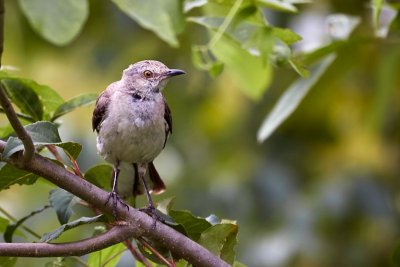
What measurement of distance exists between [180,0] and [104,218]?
2.44 feet

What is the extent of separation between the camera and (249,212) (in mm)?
6363

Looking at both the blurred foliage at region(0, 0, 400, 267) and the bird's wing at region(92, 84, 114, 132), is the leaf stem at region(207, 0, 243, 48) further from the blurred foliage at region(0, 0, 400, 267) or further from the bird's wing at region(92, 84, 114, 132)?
the blurred foliage at region(0, 0, 400, 267)

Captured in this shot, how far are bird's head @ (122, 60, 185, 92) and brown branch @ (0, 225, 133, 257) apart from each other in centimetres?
151

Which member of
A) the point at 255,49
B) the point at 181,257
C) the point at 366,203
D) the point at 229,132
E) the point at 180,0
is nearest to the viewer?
the point at 180,0

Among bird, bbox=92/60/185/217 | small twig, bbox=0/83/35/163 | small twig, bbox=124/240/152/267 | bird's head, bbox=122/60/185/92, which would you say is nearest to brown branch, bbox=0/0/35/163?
small twig, bbox=0/83/35/163

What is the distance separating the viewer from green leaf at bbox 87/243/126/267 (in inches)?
116

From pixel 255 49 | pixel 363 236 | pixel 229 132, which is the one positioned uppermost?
pixel 255 49

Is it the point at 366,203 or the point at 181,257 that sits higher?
the point at 181,257

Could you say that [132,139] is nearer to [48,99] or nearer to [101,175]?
[101,175]

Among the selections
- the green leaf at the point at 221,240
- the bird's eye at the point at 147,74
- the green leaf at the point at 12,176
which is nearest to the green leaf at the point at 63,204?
the green leaf at the point at 12,176

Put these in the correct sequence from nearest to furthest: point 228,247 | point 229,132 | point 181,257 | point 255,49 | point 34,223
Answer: point 181,257
point 228,247
point 255,49
point 34,223
point 229,132

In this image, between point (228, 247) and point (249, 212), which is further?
point (249, 212)

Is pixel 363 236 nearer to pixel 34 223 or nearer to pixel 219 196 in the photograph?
pixel 219 196

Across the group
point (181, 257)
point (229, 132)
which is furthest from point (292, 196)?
point (181, 257)
